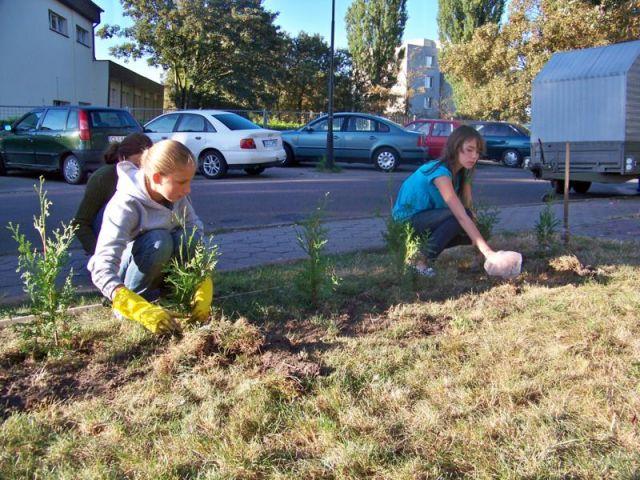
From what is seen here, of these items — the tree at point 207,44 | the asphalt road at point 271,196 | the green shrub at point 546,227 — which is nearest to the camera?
the green shrub at point 546,227

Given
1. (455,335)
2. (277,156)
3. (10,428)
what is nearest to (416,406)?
(455,335)

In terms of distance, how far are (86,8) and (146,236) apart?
31332mm

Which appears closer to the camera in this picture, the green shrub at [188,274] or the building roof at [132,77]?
the green shrub at [188,274]

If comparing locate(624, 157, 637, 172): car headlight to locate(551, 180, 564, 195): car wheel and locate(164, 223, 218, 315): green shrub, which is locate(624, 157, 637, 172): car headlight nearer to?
locate(551, 180, 564, 195): car wheel

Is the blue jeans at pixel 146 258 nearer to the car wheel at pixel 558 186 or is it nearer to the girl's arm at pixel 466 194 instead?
the girl's arm at pixel 466 194

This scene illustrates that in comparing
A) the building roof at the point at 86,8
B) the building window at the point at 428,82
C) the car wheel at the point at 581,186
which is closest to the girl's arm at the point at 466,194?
the car wheel at the point at 581,186

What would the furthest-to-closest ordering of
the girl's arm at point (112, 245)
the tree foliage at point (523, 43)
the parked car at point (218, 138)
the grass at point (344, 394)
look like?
the tree foliage at point (523, 43), the parked car at point (218, 138), the girl's arm at point (112, 245), the grass at point (344, 394)

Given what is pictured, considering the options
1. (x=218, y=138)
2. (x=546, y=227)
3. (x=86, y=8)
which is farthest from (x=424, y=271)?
(x=86, y=8)

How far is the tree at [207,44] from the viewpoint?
3559 centimetres

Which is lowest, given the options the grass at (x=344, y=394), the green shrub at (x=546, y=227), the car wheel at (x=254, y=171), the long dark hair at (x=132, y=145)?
the grass at (x=344, y=394)

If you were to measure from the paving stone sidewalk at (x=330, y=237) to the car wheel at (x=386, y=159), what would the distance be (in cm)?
848

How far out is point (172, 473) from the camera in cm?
211

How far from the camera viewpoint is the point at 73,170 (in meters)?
13.0

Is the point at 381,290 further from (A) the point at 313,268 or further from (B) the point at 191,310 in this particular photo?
(B) the point at 191,310
